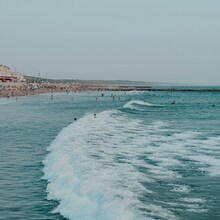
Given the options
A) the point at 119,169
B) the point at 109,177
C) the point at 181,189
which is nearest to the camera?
the point at 181,189

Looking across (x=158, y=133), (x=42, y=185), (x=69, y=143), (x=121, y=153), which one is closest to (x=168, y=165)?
(x=121, y=153)

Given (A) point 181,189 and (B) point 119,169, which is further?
(B) point 119,169

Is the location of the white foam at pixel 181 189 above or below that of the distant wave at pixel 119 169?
below

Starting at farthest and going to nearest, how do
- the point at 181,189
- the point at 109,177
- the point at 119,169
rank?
the point at 119,169 < the point at 109,177 < the point at 181,189

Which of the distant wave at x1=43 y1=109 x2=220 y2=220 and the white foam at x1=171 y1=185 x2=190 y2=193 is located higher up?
the distant wave at x1=43 y1=109 x2=220 y2=220

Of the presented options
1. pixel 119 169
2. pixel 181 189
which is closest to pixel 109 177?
pixel 119 169

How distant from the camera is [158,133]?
93.6 feet

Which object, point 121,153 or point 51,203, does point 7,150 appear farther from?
point 51,203

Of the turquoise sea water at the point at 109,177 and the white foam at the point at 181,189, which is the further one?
the white foam at the point at 181,189

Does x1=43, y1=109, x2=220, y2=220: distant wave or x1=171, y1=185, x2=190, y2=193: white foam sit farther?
x1=171, y1=185, x2=190, y2=193: white foam

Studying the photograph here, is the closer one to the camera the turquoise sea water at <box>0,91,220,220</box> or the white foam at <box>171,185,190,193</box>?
the turquoise sea water at <box>0,91,220,220</box>

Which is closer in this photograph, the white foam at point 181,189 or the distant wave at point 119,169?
the distant wave at point 119,169

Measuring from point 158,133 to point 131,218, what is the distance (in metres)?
18.5

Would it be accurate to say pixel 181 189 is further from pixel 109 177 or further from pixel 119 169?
pixel 119 169
